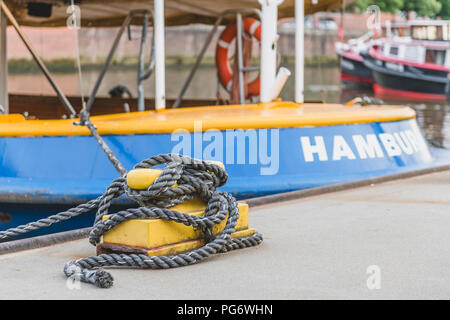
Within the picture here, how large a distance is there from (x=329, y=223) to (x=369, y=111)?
8.93ft

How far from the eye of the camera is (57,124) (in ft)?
18.9

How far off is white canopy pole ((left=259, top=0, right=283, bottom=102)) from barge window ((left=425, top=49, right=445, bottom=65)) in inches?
1061

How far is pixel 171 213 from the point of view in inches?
128

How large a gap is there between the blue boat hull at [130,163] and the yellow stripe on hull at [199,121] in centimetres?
4

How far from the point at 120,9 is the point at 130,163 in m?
3.14

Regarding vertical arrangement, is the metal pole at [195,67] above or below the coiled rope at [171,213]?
above

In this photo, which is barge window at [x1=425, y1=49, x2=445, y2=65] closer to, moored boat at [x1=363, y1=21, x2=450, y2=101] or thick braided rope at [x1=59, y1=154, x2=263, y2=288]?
moored boat at [x1=363, y1=21, x2=450, y2=101]

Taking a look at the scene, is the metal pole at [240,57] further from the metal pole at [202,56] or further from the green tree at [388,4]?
the green tree at [388,4]

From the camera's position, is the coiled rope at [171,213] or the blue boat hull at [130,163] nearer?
the coiled rope at [171,213]

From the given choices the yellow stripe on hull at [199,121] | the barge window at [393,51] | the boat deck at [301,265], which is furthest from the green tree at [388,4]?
the boat deck at [301,265]

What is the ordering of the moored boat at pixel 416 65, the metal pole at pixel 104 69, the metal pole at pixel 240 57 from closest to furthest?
the metal pole at pixel 240 57 < the metal pole at pixel 104 69 < the moored boat at pixel 416 65

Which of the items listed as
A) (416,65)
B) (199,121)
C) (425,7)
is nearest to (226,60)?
(199,121)

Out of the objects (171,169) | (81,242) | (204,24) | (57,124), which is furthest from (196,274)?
(204,24)

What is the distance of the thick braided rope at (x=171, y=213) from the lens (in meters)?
3.20
